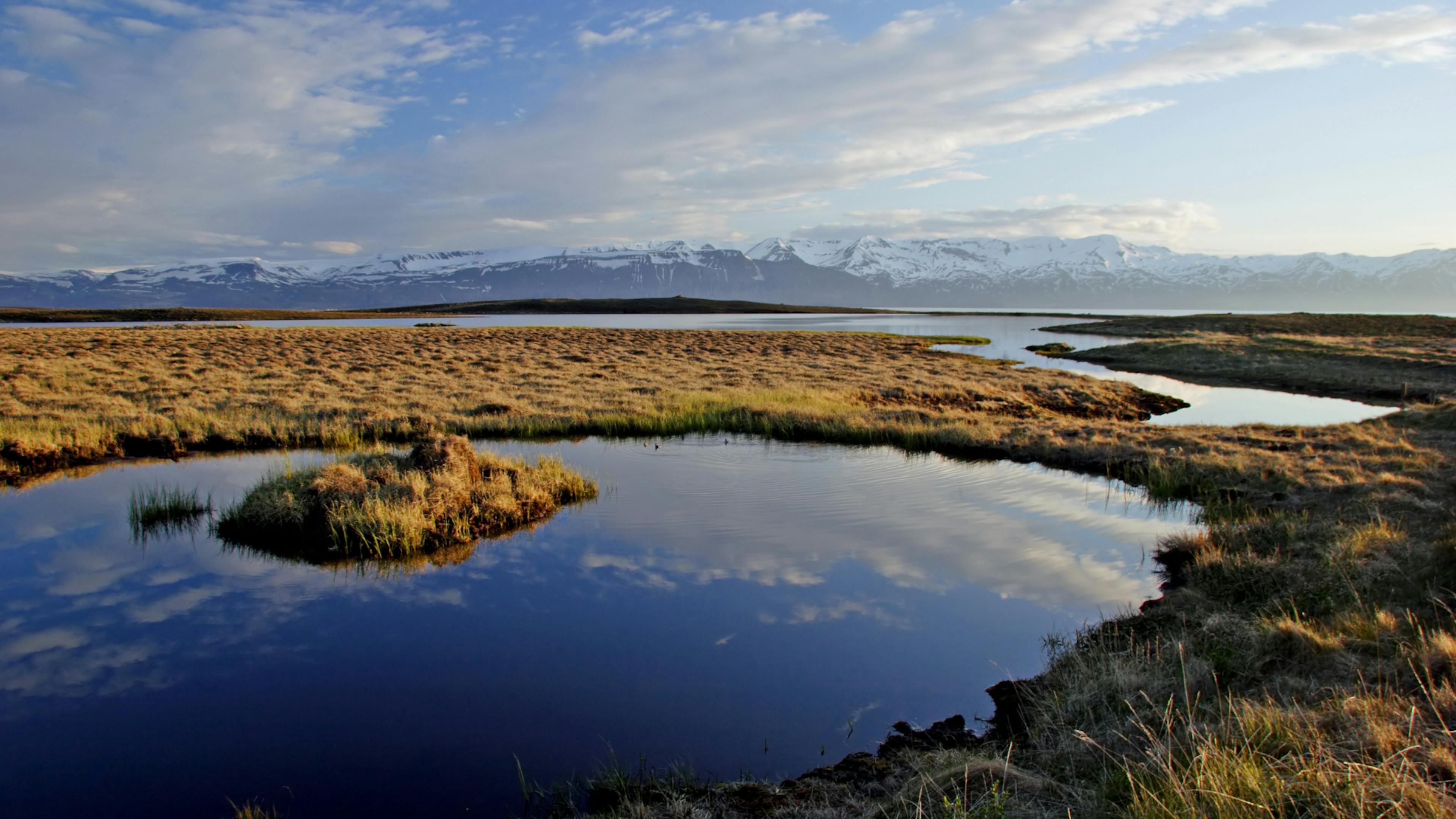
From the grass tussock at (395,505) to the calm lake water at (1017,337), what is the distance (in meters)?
26.8

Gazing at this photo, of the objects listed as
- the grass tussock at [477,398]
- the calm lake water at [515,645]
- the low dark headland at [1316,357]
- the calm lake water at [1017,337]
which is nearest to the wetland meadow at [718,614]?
the calm lake water at [515,645]

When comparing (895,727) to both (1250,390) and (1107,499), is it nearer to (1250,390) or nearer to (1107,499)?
(1107,499)

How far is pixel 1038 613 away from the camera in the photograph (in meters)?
11.0

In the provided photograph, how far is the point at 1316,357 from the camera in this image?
51.8 metres

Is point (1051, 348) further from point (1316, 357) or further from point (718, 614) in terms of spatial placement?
point (718, 614)

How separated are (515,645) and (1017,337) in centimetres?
9872

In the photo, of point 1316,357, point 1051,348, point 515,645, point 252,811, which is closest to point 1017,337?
point 1051,348

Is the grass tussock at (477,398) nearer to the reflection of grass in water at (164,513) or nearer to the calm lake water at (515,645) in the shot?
the reflection of grass in water at (164,513)

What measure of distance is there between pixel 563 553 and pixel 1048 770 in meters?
9.64

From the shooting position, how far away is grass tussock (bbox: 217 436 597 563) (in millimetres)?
13711

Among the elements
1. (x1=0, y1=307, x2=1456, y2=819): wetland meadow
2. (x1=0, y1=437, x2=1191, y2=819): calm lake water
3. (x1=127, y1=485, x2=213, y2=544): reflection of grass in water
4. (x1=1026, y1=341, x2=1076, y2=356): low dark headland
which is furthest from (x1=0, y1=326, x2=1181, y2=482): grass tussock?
(x1=1026, y1=341, x2=1076, y2=356): low dark headland

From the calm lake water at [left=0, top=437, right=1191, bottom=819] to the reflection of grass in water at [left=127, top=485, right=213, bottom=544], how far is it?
1.38 ft

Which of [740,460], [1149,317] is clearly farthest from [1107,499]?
[1149,317]

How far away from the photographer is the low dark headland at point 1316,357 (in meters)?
40.2
